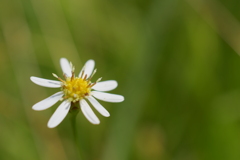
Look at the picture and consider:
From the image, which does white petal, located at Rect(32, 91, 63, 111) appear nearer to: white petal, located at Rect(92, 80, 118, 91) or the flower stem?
the flower stem

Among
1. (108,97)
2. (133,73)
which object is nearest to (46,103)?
(108,97)

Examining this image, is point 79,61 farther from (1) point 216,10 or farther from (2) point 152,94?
(1) point 216,10

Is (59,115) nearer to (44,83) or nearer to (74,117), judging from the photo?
(74,117)

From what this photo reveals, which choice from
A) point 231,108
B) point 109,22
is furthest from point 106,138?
point 109,22

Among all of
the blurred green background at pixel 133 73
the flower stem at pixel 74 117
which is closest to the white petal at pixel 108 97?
the flower stem at pixel 74 117

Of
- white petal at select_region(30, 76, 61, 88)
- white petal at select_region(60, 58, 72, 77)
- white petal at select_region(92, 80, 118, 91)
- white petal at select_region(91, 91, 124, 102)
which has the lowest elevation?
white petal at select_region(91, 91, 124, 102)

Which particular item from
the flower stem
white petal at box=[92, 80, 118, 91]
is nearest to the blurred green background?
white petal at box=[92, 80, 118, 91]
